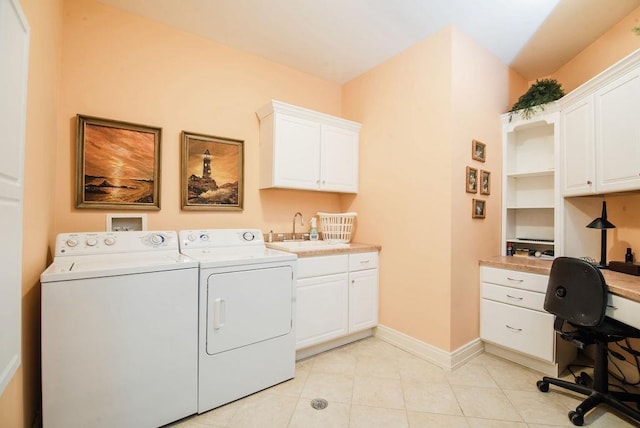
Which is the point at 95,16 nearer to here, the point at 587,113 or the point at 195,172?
the point at 195,172

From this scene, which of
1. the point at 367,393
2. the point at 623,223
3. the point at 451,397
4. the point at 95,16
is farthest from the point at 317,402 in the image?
the point at 95,16

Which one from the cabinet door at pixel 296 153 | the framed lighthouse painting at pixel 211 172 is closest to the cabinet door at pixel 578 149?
the cabinet door at pixel 296 153

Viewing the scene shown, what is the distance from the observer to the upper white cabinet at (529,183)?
268 centimetres

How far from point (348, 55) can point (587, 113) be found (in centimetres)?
202

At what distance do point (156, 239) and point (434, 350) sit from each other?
91.1 inches

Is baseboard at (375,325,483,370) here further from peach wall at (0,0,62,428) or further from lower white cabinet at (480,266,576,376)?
peach wall at (0,0,62,428)

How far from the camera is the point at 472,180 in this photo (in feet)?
8.03

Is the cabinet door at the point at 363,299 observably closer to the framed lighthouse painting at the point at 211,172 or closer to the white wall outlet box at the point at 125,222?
the framed lighthouse painting at the point at 211,172

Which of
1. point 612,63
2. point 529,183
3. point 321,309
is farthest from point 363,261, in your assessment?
point 612,63

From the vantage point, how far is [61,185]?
6.38ft

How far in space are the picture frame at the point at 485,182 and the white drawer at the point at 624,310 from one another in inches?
45.9

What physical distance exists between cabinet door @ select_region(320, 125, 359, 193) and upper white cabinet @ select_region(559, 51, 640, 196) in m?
1.82

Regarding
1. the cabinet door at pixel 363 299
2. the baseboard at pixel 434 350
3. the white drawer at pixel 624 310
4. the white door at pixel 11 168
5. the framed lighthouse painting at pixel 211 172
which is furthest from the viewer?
the cabinet door at pixel 363 299

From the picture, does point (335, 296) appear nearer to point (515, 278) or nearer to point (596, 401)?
point (515, 278)
